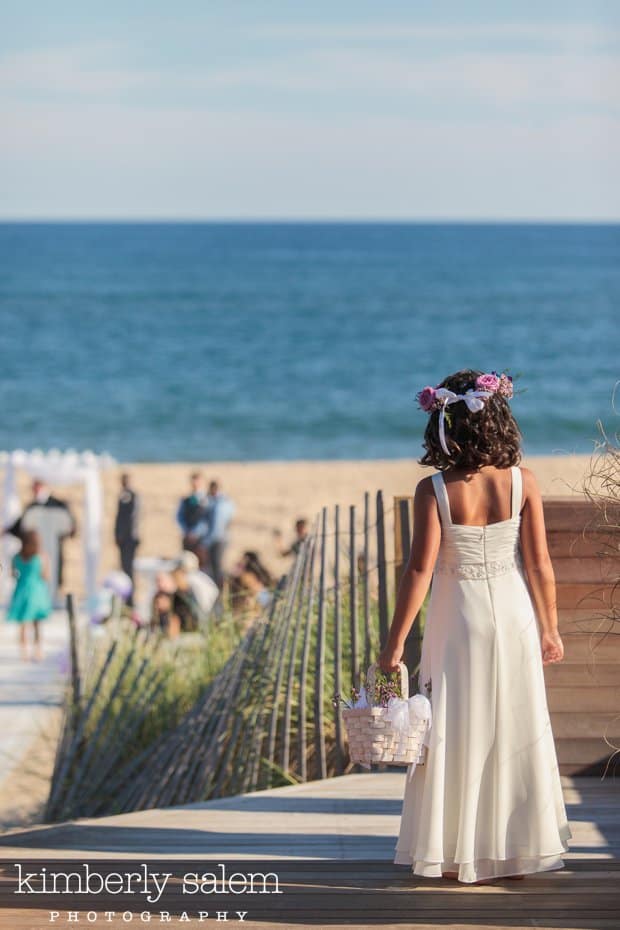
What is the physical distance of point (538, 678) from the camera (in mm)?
4445

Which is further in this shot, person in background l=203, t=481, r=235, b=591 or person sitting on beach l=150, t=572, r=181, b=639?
person in background l=203, t=481, r=235, b=591

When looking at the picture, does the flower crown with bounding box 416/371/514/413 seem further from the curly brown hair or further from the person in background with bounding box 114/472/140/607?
the person in background with bounding box 114/472/140/607

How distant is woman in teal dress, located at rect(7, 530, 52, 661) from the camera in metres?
13.8

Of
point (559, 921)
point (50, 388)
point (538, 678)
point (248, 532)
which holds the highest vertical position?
point (50, 388)

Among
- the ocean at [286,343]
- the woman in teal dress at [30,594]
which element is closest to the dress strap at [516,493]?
the ocean at [286,343]

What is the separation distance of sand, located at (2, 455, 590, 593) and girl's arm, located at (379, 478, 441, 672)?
1413 centimetres

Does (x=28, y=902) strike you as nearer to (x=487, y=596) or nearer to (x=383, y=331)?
(x=487, y=596)

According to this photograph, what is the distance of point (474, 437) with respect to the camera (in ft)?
14.3

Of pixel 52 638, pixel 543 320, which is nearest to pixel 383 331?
pixel 543 320

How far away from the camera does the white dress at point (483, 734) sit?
172 inches

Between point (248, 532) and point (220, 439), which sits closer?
point (248, 532)

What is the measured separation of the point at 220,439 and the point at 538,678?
3696 cm

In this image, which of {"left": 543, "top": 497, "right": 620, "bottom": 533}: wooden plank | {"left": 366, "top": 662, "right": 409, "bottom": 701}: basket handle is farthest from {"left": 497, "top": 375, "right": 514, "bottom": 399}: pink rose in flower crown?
{"left": 543, "top": 497, "right": 620, "bottom": 533}: wooden plank

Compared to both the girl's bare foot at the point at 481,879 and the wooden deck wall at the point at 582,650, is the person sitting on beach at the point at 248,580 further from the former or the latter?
the girl's bare foot at the point at 481,879
